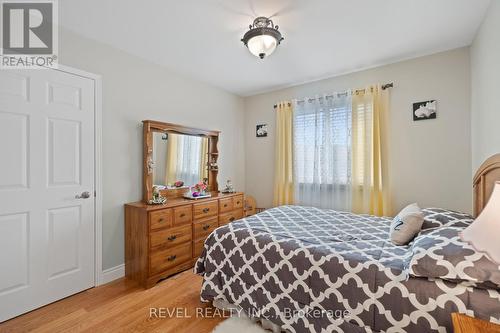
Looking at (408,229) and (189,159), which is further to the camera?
(189,159)

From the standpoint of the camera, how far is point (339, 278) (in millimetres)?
1491

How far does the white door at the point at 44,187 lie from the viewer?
1.92 m

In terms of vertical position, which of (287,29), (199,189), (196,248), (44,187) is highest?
(287,29)

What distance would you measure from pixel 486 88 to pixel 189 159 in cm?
328

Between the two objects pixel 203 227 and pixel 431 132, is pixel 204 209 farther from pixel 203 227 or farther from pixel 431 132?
pixel 431 132

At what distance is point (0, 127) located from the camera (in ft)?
6.13

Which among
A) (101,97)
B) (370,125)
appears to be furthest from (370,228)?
(101,97)

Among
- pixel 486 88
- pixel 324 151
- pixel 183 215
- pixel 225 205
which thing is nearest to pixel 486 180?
pixel 486 88

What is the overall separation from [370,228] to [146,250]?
2239mm

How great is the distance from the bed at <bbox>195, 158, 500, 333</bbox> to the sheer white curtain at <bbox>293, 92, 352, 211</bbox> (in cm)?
106

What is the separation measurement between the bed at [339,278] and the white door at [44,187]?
132cm

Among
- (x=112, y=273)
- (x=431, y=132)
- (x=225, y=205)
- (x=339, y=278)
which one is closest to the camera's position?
(x=339, y=278)

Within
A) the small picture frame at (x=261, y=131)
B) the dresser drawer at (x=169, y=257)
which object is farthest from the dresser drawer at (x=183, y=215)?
the small picture frame at (x=261, y=131)

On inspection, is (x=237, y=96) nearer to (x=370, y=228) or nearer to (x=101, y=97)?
(x=101, y=97)
